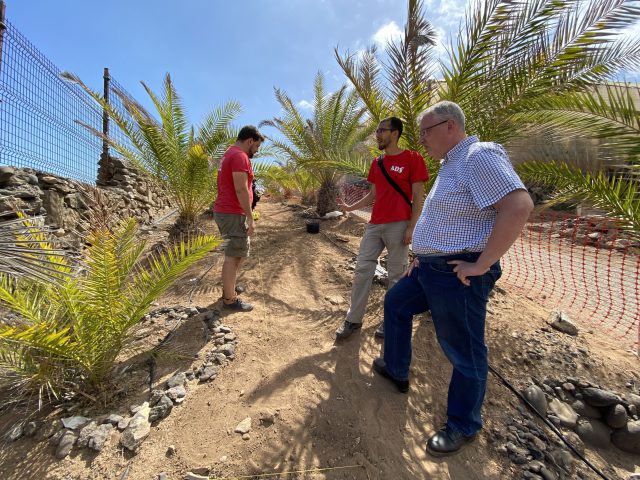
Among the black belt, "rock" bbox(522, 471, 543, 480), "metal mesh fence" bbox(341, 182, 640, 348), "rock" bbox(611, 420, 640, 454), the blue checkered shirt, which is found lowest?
"rock" bbox(611, 420, 640, 454)

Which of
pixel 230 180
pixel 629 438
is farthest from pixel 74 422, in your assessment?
pixel 629 438

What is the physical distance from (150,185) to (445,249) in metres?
7.45

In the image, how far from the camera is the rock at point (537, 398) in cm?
221

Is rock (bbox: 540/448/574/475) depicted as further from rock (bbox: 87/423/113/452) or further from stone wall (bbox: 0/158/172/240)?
stone wall (bbox: 0/158/172/240)

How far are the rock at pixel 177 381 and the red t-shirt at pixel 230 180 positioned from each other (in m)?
1.43

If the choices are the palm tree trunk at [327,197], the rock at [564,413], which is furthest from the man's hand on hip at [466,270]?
the palm tree trunk at [327,197]

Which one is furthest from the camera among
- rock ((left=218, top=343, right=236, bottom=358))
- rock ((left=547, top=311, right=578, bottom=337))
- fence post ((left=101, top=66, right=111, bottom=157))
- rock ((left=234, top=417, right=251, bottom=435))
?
fence post ((left=101, top=66, right=111, bottom=157))

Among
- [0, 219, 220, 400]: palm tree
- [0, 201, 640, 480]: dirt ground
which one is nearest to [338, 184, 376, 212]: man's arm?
[0, 201, 640, 480]: dirt ground

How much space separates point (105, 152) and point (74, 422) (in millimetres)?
5601

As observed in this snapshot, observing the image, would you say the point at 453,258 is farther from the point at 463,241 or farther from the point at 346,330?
the point at 346,330

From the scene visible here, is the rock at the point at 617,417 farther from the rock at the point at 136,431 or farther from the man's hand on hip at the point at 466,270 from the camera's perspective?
the rock at the point at 136,431

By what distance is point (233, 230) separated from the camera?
2.93 metres

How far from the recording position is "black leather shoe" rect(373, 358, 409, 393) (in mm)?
2137

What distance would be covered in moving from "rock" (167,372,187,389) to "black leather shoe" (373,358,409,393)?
1378mm
